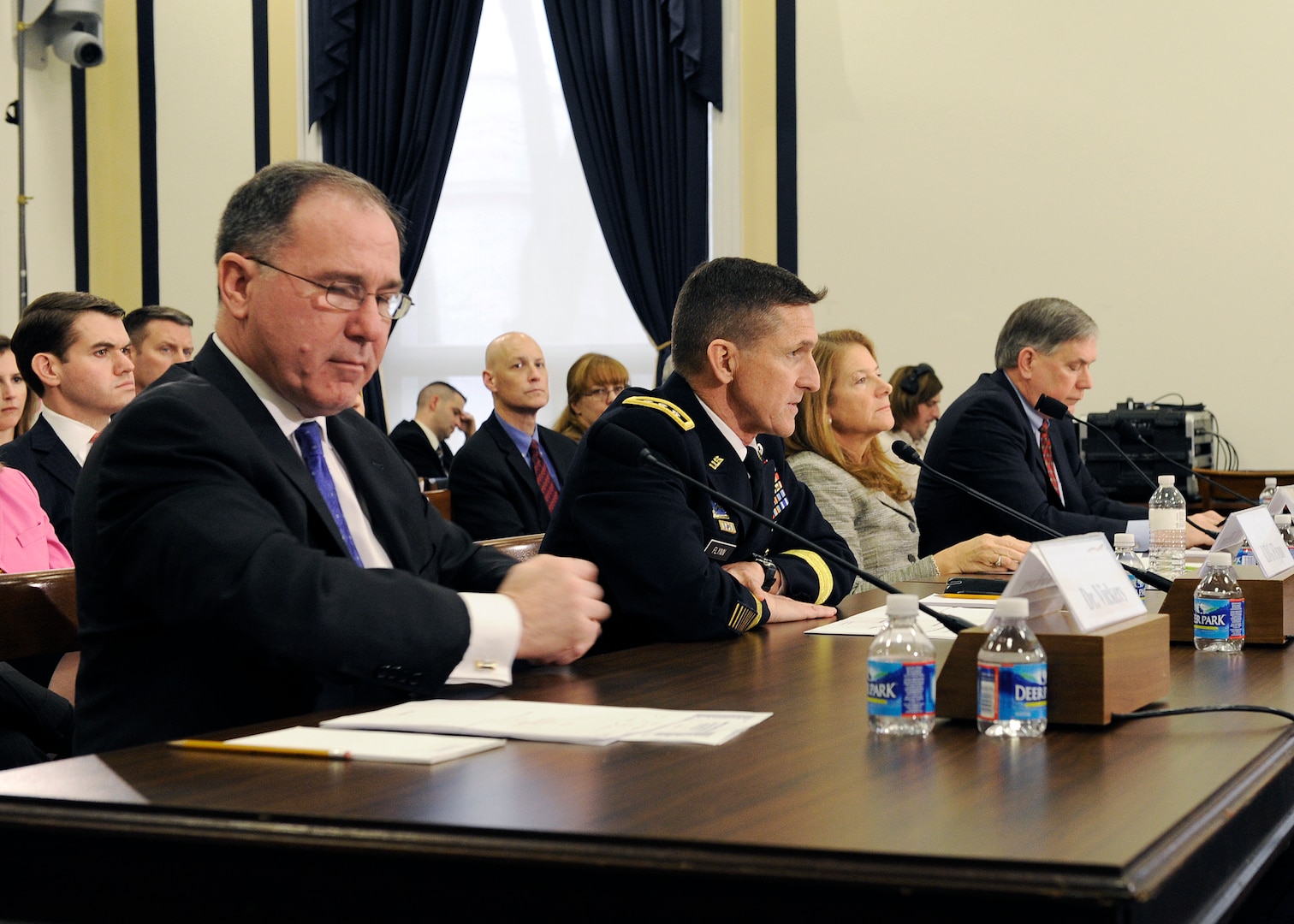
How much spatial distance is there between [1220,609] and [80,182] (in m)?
6.43

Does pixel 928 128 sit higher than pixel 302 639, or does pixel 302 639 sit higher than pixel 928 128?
pixel 928 128

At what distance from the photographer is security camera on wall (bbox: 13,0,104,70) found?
6.12m

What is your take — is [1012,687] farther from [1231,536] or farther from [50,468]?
[50,468]

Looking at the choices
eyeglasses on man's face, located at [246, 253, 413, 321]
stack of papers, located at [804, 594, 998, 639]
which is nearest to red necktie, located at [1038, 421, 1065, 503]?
stack of papers, located at [804, 594, 998, 639]

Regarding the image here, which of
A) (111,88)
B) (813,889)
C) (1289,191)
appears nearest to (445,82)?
(111,88)

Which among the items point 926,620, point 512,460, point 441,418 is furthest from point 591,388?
point 926,620

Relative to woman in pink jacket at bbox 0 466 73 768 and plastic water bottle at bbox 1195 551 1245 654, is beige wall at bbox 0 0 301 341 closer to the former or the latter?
woman in pink jacket at bbox 0 466 73 768

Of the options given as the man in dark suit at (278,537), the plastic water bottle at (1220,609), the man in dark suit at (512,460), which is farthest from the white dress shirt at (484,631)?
the man in dark suit at (512,460)

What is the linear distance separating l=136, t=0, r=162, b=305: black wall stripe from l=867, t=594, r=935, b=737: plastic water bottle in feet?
21.3

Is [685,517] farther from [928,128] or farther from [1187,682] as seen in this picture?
Result: [928,128]

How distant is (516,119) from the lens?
22.6 ft

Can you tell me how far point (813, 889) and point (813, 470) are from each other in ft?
8.29

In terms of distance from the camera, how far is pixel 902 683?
1.19m

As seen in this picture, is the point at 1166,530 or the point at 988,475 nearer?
the point at 1166,530
